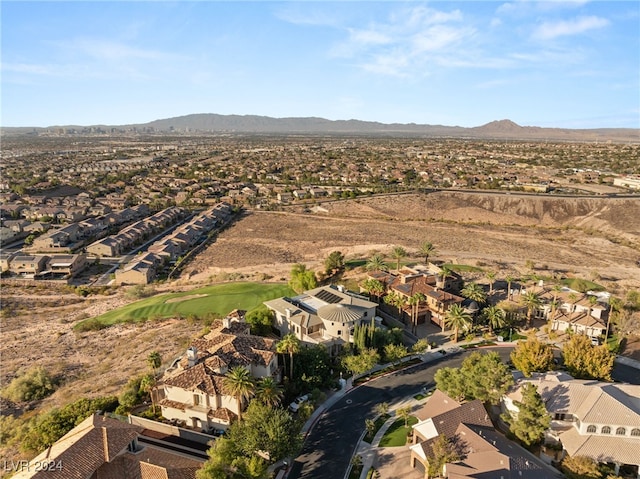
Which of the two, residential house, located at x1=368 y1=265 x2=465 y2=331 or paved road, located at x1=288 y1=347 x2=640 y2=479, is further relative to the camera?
residential house, located at x1=368 y1=265 x2=465 y2=331

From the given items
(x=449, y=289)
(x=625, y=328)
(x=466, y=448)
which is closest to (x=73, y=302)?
(x=449, y=289)

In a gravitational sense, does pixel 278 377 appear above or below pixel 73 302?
above

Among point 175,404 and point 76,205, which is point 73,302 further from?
point 76,205

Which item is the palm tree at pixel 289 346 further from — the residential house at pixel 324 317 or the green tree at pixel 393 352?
the green tree at pixel 393 352

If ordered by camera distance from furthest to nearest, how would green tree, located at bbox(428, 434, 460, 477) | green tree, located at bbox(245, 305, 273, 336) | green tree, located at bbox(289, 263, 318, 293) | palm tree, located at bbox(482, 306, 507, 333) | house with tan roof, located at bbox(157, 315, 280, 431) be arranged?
green tree, located at bbox(289, 263, 318, 293)
palm tree, located at bbox(482, 306, 507, 333)
green tree, located at bbox(245, 305, 273, 336)
house with tan roof, located at bbox(157, 315, 280, 431)
green tree, located at bbox(428, 434, 460, 477)

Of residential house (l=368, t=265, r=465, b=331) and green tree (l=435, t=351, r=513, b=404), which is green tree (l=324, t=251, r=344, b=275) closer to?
residential house (l=368, t=265, r=465, b=331)

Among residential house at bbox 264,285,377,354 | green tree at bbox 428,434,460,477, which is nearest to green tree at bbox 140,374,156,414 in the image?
residential house at bbox 264,285,377,354
